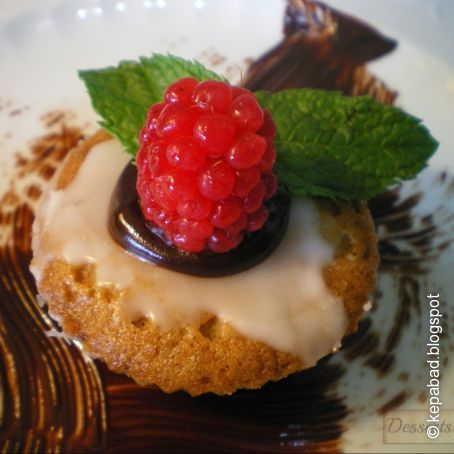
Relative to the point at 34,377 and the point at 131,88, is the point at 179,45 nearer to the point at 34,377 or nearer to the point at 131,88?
the point at 131,88

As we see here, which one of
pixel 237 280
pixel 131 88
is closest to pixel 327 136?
pixel 237 280


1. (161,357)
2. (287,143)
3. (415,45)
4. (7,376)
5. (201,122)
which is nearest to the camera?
(201,122)

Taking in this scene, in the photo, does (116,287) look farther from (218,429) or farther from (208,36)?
(208,36)

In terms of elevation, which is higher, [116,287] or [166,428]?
[116,287]

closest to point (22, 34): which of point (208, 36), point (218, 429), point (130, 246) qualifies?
point (208, 36)

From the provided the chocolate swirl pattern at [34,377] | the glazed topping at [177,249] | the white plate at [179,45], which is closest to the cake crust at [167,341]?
the glazed topping at [177,249]

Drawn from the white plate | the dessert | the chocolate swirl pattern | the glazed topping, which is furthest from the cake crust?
the white plate

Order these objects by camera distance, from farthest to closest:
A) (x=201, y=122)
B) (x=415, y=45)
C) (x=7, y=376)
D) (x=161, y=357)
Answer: (x=415, y=45)
(x=7, y=376)
(x=161, y=357)
(x=201, y=122)
